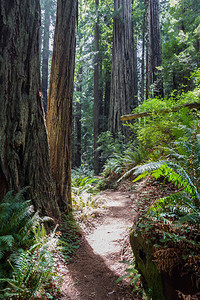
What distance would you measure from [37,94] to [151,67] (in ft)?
20.0

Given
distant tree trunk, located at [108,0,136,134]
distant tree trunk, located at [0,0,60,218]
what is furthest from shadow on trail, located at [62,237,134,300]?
distant tree trunk, located at [108,0,136,134]

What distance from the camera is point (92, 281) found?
228cm

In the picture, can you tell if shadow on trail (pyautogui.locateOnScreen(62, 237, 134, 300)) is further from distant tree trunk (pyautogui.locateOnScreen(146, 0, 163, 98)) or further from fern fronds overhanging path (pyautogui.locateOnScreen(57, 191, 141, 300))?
distant tree trunk (pyautogui.locateOnScreen(146, 0, 163, 98))

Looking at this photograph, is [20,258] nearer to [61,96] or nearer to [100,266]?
[100,266]

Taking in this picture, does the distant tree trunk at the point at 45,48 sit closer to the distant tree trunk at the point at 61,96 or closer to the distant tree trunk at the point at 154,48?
the distant tree trunk at the point at 154,48

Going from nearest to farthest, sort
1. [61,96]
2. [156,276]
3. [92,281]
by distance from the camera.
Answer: [156,276], [92,281], [61,96]

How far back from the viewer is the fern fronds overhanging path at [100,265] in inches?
81.2

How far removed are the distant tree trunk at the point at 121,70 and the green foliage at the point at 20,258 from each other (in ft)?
26.3

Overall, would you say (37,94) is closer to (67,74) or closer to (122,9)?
(67,74)

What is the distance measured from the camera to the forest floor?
205 centimetres

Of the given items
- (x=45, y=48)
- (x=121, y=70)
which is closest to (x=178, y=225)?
(x=121, y=70)

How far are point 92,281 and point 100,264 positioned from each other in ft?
1.11

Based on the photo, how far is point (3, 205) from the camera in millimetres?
2141

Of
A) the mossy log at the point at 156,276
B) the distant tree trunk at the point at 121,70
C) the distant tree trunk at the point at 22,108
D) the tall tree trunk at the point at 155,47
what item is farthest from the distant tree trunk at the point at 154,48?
the mossy log at the point at 156,276
